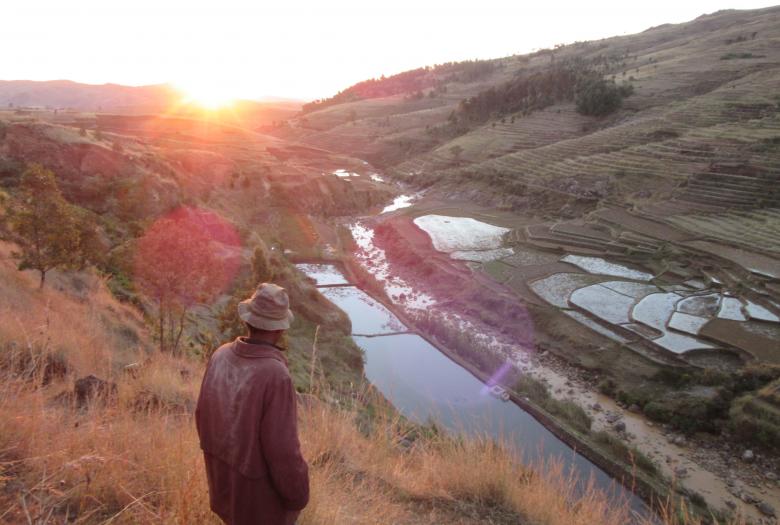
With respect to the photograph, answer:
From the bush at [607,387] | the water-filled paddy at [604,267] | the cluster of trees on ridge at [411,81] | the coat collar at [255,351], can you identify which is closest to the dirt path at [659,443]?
the bush at [607,387]

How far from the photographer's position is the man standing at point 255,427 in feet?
8.28

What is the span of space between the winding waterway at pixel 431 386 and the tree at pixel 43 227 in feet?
25.7

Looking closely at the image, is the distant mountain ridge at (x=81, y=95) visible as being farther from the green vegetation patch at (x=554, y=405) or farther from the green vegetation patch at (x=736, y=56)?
the green vegetation patch at (x=554, y=405)

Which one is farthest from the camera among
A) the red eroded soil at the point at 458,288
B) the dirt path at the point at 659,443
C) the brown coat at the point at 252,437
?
the red eroded soil at the point at 458,288

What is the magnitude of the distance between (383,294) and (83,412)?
72.3 ft

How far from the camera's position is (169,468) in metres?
3.19

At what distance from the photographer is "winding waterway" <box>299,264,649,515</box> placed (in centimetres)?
1381

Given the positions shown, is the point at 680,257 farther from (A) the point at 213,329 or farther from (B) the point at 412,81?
(B) the point at 412,81

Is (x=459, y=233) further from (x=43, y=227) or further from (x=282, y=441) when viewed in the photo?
(x=282, y=441)

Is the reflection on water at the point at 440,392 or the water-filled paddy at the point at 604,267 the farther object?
the water-filled paddy at the point at 604,267

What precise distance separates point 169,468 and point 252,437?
3.52 feet

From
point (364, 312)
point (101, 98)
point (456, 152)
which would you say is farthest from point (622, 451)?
point (101, 98)

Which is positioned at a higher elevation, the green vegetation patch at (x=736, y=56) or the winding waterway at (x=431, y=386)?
the green vegetation patch at (x=736, y=56)

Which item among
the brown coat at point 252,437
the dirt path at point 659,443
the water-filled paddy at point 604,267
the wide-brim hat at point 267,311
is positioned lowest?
the dirt path at point 659,443
